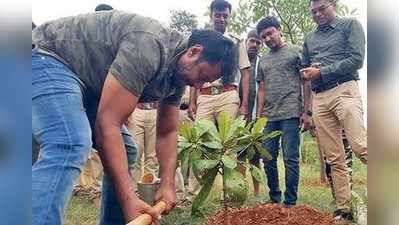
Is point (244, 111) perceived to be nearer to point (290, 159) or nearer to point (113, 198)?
point (290, 159)

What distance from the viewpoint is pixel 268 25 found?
2238mm

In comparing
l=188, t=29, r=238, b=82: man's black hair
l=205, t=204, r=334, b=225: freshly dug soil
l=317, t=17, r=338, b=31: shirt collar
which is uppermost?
l=317, t=17, r=338, b=31: shirt collar

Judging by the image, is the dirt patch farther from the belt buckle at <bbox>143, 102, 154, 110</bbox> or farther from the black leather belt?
the belt buckle at <bbox>143, 102, 154, 110</bbox>

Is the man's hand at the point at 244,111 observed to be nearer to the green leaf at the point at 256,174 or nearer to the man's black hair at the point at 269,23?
the green leaf at the point at 256,174

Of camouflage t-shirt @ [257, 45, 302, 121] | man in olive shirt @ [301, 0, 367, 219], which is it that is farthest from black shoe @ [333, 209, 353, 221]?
camouflage t-shirt @ [257, 45, 302, 121]

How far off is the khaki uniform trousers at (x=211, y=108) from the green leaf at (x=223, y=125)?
1.6 inches

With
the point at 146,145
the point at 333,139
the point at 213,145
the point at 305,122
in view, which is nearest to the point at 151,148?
the point at 146,145

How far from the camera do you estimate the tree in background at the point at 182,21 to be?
215 centimetres

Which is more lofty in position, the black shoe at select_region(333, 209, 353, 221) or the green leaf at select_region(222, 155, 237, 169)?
the green leaf at select_region(222, 155, 237, 169)

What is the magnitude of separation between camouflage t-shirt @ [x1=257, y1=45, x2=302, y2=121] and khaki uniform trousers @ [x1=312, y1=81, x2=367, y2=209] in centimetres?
9

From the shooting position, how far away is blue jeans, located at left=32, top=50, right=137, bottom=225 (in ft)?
5.91

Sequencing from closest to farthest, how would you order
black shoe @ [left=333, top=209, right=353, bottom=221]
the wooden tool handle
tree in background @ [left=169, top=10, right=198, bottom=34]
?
1. the wooden tool handle
2. tree in background @ [left=169, top=10, right=198, bottom=34]
3. black shoe @ [left=333, top=209, right=353, bottom=221]

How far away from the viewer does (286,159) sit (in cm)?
231
